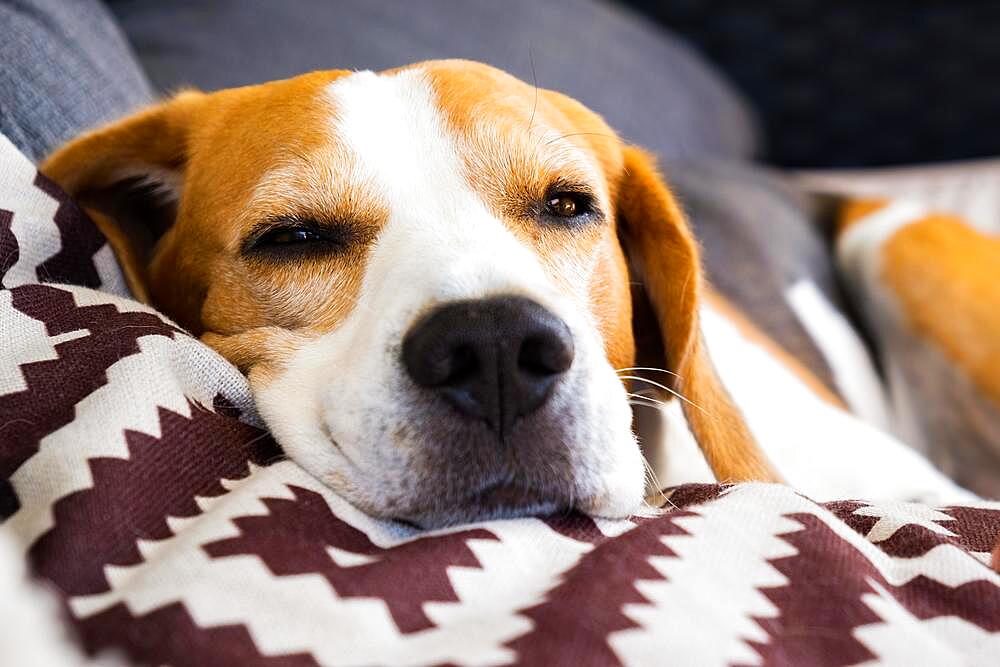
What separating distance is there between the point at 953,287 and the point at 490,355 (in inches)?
85.3

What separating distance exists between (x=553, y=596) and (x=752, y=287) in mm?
2068

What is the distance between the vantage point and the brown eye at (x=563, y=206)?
1459mm

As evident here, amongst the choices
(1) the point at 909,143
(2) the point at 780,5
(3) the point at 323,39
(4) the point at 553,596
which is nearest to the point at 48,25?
(3) the point at 323,39

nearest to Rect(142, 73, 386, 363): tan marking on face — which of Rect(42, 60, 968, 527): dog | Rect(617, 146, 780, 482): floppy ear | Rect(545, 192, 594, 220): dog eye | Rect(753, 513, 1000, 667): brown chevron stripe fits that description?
Rect(42, 60, 968, 527): dog

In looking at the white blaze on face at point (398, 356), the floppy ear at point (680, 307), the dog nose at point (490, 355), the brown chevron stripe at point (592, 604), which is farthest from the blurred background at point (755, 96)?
the brown chevron stripe at point (592, 604)

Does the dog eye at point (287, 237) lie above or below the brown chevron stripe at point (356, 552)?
above

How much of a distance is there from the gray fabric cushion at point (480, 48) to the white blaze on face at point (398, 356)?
0.82m

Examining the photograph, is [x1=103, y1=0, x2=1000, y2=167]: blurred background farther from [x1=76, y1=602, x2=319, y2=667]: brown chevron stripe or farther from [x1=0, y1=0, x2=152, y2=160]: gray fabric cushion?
[x1=76, y1=602, x2=319, y2=667]: brown chevron stripe

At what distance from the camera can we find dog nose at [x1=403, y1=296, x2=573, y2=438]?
99 cm

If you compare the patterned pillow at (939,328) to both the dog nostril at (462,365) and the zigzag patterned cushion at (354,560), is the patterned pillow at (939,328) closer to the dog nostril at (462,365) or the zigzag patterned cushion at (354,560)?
the zigzag patterned cushion at (354,560)

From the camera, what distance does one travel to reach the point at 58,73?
1692 millimetres

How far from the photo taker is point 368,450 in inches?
41.6

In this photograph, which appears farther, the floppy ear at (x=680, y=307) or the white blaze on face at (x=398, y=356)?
the floppy ear at (x=680, y=307)

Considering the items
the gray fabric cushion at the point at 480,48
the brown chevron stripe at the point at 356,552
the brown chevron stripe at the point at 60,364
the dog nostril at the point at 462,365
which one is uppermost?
the gray fabric cushion at the point at 480,48
